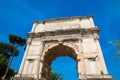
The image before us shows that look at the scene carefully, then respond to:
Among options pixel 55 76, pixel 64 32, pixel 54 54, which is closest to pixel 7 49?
pixel 55 76

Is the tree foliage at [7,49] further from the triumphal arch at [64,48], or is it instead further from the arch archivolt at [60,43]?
the arch archivolt at [60,43]

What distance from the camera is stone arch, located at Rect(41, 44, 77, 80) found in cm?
1277

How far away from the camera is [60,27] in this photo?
49.6ft

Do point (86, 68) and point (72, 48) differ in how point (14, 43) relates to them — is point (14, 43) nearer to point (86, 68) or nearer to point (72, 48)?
point (72, 48)

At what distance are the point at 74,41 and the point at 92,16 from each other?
15.3ft

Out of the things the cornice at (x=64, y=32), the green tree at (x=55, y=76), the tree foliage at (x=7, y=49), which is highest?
the tree foliage at (x=7, y=49)

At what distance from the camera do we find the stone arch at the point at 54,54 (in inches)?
503

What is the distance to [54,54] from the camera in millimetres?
14312

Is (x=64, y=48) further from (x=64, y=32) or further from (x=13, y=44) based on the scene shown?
(x=13, y=44)

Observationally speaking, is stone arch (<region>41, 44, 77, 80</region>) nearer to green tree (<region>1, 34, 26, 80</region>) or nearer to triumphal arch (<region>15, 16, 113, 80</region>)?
triumphal arch (<region>15, 16, 113, 80</region>)

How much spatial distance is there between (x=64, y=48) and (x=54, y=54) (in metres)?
1.57

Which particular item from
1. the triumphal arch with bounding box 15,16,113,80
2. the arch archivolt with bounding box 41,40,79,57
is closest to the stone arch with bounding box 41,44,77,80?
the triumphal arch with bounding box 15,16,113,80

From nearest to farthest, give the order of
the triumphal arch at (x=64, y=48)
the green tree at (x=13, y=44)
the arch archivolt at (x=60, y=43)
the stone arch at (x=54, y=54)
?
the triumphal arch at (x=64, y=48) → the arch archivolt at (x=60, y=43) → the stone arch at (x=54, y=54) → the green tree at (x=13, y=44)

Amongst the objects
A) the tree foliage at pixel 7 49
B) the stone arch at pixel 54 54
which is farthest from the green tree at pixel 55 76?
the stone arch at pixel 54 54
